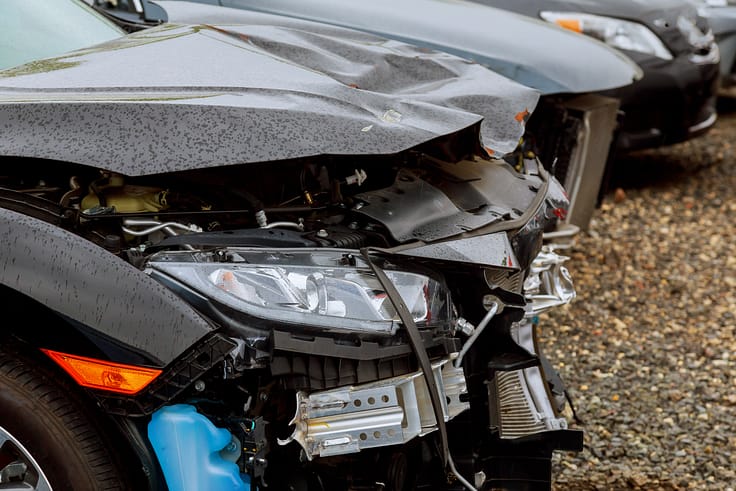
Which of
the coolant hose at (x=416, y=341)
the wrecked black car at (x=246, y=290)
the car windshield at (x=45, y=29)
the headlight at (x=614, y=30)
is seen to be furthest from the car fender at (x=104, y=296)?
the headlight at (x=614, y=30)

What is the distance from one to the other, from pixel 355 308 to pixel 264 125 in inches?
19.7

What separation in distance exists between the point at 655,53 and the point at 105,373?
4945mm

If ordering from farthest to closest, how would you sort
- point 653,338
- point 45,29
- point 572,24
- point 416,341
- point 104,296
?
point 572,24 → point 653,338 → point 45,29 → point 416,341 → point 104,296

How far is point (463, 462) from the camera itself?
2568mm

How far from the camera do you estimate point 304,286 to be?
2.28 meters

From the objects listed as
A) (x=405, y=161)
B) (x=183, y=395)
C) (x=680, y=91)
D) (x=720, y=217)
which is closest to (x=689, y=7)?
(x=680, y=91)

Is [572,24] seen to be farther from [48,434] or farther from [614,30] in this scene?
[48,434]

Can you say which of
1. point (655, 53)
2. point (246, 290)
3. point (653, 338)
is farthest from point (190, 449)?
point (655, 53)

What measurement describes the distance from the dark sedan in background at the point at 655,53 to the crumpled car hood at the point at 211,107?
3.15 metres

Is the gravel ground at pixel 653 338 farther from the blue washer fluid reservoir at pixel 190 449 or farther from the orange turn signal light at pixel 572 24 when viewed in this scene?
the blue washer fluid reservoir at pixel 190 449

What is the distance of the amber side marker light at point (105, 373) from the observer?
7.20 feet

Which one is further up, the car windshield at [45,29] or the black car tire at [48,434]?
the car windshield at [45,29]

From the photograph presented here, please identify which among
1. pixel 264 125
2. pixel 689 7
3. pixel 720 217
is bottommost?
pixel 720 217

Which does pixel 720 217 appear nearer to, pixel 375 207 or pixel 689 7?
pixel 689 7
